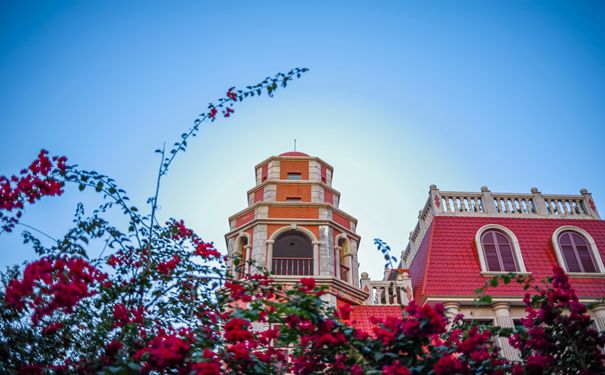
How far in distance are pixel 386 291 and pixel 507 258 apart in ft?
13.7

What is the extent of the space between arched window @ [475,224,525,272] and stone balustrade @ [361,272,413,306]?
2.53 metres

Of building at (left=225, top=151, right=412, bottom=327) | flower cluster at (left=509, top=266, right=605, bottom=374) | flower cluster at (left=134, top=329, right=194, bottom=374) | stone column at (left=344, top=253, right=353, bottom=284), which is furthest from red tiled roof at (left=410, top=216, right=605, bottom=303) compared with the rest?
flower cluster at (left=134, top=329, right=194, bottom=374)

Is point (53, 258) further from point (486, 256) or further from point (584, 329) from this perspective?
point (486, 256)

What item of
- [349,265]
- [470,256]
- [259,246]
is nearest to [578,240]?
[470,256]

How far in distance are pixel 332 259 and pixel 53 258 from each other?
11265 mm

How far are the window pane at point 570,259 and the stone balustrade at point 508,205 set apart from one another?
5.14ft

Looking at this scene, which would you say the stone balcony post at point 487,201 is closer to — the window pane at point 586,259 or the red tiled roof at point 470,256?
the red tiled roof at point 470,256

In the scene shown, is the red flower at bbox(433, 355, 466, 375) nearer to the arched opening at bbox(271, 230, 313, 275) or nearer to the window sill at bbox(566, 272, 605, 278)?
the arched opening at bbox(271, 230, 313, 275)

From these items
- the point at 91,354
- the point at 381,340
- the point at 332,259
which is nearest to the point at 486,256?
the point at 332,259

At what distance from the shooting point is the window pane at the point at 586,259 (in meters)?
16.5

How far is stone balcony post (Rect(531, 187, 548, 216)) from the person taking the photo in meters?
18.1

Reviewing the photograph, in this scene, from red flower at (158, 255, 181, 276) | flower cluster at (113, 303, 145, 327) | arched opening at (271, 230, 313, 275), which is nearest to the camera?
flower cluster at (113, 303, 145, 327)

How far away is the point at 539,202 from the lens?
18.3 meters

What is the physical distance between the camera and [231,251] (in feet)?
59.9
